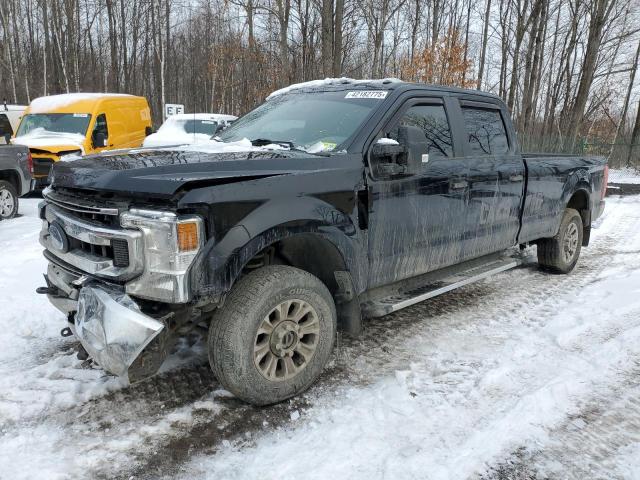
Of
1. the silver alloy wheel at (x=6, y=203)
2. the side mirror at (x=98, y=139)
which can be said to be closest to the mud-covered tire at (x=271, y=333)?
the silver alloy wheel at (x=6, y=203)

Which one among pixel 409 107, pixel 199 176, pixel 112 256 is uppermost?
pixel 409 107

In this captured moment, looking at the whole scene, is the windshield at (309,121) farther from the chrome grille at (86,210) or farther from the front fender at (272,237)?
the chrome grille at (86,210)

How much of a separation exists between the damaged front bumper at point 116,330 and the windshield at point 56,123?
10508 millimetres

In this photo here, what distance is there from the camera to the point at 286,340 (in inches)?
122

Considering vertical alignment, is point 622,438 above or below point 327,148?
below

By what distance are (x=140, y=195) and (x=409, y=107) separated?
2222 mm

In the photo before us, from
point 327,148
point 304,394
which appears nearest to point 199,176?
point 327,148

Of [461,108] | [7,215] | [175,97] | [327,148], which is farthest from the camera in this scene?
[175,97]

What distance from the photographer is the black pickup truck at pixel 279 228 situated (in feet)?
8.45

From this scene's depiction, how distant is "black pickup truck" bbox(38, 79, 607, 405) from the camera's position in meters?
2.57

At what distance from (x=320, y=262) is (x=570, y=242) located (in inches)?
167

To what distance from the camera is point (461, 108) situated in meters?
4.47

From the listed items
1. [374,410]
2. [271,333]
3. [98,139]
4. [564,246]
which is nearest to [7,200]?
[98,139]

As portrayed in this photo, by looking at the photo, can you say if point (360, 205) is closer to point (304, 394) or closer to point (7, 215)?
point (304, 394)
